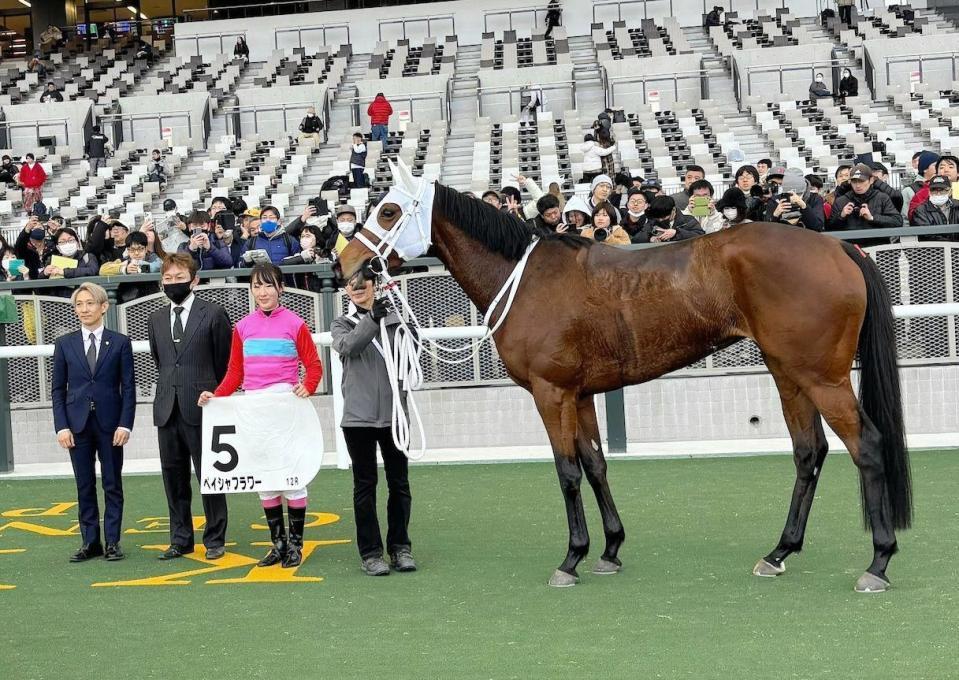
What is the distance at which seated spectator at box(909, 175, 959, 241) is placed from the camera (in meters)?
10.3

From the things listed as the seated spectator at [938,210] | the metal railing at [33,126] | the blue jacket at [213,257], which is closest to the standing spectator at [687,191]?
the seated spectator at [938,210]

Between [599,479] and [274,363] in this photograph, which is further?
[274,363]

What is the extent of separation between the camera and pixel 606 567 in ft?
20.0

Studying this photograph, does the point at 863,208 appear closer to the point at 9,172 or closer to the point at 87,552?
the point at 87,552

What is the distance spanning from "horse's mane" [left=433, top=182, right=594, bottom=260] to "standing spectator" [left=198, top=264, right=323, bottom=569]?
40.3 inches

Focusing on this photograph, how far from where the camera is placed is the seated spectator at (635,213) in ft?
35.4

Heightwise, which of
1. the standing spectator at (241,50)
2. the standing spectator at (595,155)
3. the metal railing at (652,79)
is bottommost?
the standing spectator at (595,155)

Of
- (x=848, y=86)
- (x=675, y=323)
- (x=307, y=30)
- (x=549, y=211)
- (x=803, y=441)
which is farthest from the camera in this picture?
(x=307, y=30)

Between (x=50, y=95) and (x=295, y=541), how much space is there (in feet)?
109

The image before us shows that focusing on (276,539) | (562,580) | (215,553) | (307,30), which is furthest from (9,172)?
(562,580)

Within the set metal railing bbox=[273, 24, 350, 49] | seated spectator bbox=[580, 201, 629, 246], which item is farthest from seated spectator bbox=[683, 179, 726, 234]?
metal railing bbox=[273, 24, 350, 49]

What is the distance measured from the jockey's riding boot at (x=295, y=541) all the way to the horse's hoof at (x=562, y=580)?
4.87 ft

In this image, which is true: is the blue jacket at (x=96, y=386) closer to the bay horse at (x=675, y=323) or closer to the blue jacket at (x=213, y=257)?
the bay horse at (x=675, y=323)

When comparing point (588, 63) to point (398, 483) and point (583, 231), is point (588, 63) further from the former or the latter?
point (398, 483)
